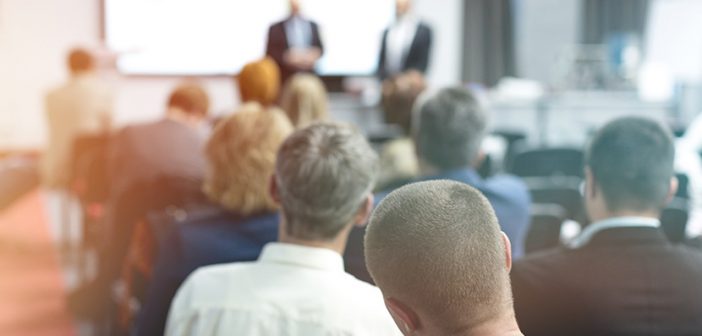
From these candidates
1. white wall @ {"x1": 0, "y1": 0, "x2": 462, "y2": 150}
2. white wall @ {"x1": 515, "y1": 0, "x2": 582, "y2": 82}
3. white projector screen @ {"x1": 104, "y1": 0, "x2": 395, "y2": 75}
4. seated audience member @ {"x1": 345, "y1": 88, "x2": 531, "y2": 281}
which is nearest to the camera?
seated audience member @ {"x1": 345, "y1": 88, "x2": 531, "y2": 281}

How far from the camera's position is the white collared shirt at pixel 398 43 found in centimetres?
690

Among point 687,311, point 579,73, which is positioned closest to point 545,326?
point 687,311

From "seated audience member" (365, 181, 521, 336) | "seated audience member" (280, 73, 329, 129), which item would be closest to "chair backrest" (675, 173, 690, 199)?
"seated audience member" (280, 73, 329, 129)

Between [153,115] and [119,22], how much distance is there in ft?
3.17

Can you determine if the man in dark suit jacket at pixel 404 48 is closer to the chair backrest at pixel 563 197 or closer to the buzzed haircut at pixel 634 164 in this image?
the chair backrest at pixel 563 197

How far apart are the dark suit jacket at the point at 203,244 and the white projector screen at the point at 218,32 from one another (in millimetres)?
6298

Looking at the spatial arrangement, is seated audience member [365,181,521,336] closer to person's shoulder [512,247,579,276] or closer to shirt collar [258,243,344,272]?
shirt collar [258,243,344,272]

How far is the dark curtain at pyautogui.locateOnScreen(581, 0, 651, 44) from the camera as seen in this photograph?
1102 centimetres

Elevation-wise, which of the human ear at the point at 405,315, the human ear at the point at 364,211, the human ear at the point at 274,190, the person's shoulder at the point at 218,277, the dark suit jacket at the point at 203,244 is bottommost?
the dark suit jacket at the point at 203,244

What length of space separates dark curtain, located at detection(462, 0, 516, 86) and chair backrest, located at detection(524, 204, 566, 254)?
791cm

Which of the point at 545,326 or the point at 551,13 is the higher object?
the point at 551,13

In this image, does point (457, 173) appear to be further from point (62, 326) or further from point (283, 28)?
point (283, 28)

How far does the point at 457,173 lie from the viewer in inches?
99.0

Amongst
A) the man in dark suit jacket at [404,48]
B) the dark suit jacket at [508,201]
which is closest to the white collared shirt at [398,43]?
the man in dark suit jacket at [404,48]
